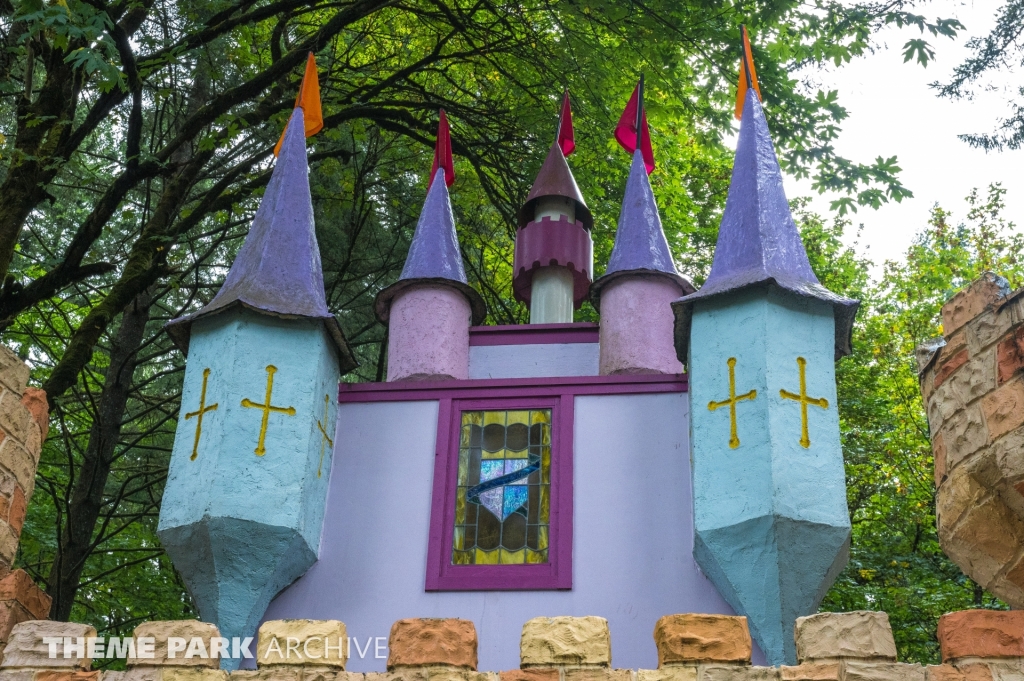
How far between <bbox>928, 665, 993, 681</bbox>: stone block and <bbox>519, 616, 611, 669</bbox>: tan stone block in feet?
5.33

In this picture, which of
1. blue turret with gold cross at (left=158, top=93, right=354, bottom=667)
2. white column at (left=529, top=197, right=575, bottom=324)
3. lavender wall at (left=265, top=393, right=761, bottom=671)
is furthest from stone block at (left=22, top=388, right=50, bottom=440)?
white column at (left=529, top=197, right=575, bottom=324)

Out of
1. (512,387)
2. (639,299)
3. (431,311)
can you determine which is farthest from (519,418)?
(639,299)

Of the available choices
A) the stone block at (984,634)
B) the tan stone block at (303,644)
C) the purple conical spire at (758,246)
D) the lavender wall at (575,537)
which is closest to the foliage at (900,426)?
the purple conical spire at (758,246)

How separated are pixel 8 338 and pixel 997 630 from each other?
13.0 meters

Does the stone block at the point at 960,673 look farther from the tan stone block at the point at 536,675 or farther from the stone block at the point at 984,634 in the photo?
the tan stone block at the point at 536,675

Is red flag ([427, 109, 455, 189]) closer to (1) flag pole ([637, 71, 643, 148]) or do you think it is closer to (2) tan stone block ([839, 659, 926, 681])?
(1) flag pole ([637, 71, 643, 148])

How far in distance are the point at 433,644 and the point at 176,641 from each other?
141cm

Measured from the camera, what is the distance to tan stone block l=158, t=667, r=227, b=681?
22.2 feet

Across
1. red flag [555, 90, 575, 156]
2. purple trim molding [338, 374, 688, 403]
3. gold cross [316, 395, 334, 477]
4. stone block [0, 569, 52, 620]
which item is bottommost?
stone block [0, 569, 52, 620]

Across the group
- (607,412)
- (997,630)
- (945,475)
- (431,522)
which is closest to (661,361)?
(607,412)

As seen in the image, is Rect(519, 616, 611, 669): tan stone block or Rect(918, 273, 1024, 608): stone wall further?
Rect(519, 616, 611, 669): tan stone block

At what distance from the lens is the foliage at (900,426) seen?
49.7 feet

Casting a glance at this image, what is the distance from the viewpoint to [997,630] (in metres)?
6.32

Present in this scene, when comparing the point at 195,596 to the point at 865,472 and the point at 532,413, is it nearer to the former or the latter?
the point at 532,413
